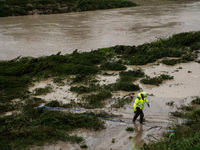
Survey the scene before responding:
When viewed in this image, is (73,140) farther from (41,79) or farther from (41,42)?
(41,42)

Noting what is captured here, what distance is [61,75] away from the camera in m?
12.7

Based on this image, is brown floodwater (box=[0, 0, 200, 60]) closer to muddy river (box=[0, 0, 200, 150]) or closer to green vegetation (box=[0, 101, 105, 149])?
muddy river (box=[0, 0, 200, 150])

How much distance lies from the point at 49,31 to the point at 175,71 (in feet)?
51.2

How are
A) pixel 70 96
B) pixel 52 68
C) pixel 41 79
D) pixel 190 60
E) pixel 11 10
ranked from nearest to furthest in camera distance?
pixel 70 96, pixel 41 79, pixel 52 68, pixel 190 60, pixel 11 10

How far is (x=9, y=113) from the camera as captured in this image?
8.60 metres

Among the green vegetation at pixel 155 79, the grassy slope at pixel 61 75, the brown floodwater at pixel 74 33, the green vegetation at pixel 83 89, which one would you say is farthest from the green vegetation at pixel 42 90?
the brown floodwater at pixel 74 33

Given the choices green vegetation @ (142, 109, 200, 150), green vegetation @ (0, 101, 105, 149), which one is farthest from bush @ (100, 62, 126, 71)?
green vegetation @ (142, 109, 200, 150)

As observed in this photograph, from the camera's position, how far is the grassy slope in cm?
698

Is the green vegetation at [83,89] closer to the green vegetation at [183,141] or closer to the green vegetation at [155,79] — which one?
the green vegetation at [155,79]

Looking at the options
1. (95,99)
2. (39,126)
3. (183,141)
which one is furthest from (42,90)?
(183,141)

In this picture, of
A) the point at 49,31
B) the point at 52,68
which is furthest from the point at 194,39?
the point at 49,31

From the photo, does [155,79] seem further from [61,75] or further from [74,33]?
[74,33]

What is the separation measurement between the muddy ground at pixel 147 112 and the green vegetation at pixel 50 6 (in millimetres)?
25973

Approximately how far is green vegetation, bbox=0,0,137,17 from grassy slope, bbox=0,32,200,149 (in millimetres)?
21728
